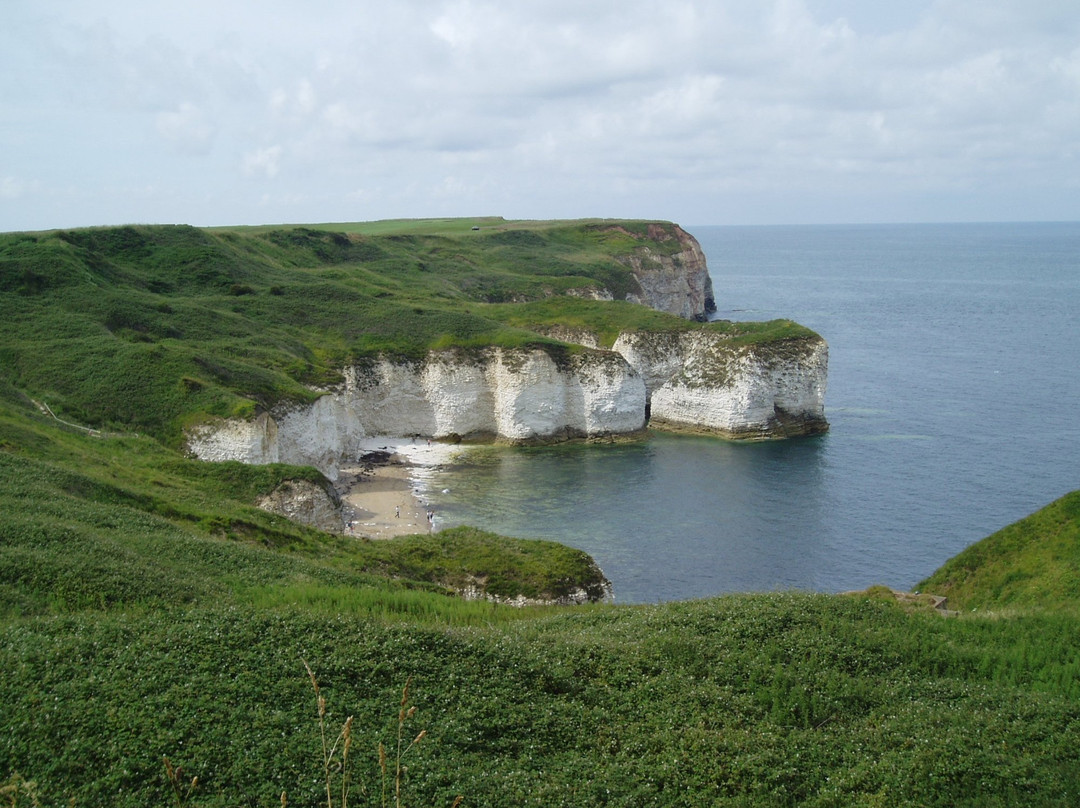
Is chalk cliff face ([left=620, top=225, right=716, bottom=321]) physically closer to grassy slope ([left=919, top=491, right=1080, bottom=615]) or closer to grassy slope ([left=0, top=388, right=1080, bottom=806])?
grassy slope ([left=919, top=491, right=1080, bottom=615])

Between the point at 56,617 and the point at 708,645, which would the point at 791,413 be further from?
the point at 56,617

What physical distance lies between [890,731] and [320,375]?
4685 cm

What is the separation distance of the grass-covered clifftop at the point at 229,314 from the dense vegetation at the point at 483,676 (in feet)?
52.6

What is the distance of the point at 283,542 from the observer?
25609 millimetres

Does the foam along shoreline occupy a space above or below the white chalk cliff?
below

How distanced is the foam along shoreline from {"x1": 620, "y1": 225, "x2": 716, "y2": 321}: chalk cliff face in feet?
180

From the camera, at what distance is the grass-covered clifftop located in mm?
42062

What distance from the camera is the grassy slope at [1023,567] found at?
20.7 m

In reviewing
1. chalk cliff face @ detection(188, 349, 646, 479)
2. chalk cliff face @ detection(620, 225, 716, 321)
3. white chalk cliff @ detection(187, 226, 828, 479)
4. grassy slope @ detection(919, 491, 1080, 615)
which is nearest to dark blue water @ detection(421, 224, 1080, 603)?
white chalk cliff @ detection(187, 226, 828, 479)

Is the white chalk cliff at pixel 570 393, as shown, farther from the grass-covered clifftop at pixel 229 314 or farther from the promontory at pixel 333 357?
the grass-covered clifftop at pixel 229 314

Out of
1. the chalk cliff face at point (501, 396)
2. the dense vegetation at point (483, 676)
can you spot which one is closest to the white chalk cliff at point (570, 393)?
the chalk cliff face at point (501, 396)

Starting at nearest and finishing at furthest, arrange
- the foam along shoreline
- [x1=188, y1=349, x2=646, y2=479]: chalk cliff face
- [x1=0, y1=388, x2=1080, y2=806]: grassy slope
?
[x1=0, y1=388, x2=1080, y2=806]: grassy slope
the foam along shoreline
[x1=188, y1=349, x2=646, y2=479]: chalk cliff face

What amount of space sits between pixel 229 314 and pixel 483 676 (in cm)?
4962

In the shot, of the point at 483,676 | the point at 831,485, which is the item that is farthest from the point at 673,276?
the point at 483,676
